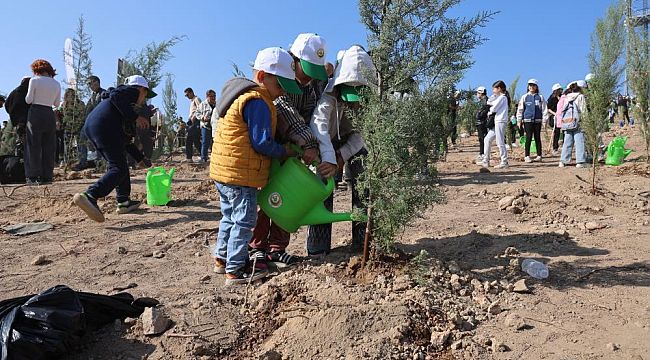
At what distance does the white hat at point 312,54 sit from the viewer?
131 inches

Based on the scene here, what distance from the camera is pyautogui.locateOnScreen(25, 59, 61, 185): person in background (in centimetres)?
736

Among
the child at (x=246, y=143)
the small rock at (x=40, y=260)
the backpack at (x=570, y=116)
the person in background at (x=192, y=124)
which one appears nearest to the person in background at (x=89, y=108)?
the person in background at (x=192, y=124)

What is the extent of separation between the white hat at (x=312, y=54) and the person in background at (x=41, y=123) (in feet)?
18.5

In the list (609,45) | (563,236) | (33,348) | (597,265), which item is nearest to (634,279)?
(597,265)

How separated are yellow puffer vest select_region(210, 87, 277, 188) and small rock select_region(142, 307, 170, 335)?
0.93m

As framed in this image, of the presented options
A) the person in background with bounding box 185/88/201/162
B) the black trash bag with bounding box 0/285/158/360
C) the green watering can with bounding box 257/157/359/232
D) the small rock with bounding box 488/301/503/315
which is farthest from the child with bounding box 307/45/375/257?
the person in background with bounding box 185/88/201/162

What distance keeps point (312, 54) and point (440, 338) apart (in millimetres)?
1951

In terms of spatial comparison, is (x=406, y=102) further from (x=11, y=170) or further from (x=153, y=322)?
(x=11, y=170)

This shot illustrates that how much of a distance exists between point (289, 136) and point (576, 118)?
726 cm

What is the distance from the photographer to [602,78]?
6934 millimetres

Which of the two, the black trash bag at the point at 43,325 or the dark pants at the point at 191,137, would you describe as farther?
the dark pants at the point at 191,137

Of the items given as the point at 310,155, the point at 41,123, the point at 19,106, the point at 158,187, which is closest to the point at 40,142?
the point at 41,123

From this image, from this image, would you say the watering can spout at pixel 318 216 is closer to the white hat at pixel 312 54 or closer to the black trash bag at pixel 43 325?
the white hat at pixel 312 54

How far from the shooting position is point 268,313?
9.59 feet
